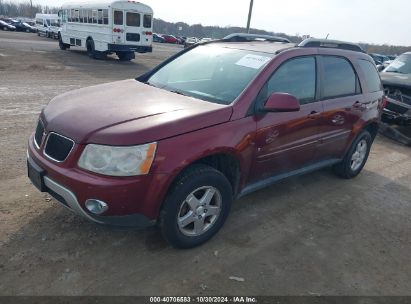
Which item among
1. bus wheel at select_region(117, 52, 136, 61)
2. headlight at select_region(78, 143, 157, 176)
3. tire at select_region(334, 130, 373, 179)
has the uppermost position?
headlight at select_region(78, 143, 157, 176)

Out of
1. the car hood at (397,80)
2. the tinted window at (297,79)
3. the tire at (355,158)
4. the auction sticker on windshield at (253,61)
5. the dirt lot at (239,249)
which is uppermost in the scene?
the auction sticker on windshield at (253,61)

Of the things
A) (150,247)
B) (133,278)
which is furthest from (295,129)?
(133,278)

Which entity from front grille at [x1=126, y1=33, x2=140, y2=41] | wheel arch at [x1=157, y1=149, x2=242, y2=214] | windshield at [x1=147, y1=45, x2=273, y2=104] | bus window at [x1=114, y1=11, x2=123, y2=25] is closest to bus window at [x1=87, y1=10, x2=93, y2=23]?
bus window at [x1=114, y1=11, x2=123, y2=25]

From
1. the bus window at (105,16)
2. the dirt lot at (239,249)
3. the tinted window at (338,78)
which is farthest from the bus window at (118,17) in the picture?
the tinted window at (338,78)

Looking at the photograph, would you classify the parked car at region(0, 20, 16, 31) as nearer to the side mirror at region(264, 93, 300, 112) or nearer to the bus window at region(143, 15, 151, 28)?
the bus window at region(143, 15, 151, 28)

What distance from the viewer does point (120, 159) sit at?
2.75 metres

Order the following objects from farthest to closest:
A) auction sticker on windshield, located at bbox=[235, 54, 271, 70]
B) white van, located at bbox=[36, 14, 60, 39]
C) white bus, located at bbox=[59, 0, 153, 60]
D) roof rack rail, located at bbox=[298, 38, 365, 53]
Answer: white van, located at bbox=[36, 14, 60, 39] → white bus, located at bbox=[59, 0, 153, 60] → roof rack rail, located at bbox=[298, 38, 365, 53] → auction sticker on windshield, located at bbox=[235, 54, 271, 70]

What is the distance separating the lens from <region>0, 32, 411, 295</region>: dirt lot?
2900mm

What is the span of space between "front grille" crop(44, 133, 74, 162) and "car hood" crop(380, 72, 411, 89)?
24.4 ft

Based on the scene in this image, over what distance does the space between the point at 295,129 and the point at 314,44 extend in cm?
114

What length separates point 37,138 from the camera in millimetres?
3357

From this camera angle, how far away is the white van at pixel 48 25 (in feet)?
118

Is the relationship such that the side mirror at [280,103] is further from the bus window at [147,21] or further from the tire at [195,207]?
the bus window at [147,21]

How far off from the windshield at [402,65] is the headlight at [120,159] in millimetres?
8511
